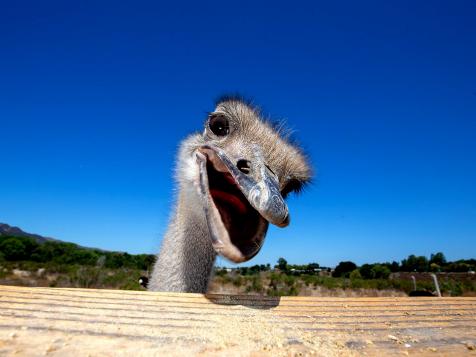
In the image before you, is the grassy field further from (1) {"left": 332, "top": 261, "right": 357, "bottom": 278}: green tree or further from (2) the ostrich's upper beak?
(1) {"left": 332, "top": 261, "right": 357, "bottom": 278}: green tree

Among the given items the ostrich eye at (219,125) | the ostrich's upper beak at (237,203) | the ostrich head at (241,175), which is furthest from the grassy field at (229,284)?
the ostrich's upper beak at (237,203)

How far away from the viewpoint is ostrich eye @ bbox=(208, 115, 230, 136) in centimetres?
298

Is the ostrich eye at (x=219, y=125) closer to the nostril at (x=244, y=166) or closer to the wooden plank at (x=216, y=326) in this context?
the nostril at (x=244, y=166)

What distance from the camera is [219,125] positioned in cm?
304

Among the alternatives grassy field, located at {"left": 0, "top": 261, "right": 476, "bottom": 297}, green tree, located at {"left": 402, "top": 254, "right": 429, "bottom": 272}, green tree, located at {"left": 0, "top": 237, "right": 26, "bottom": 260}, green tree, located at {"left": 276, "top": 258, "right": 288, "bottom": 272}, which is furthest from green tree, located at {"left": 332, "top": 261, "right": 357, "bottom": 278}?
green tree, located at {"left": 0, "top": 237, "right": 26, "bottom": 260}

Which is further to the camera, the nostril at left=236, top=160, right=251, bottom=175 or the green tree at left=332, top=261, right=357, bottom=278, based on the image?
the green tree at left=332, top=261, right=357, bottom=278

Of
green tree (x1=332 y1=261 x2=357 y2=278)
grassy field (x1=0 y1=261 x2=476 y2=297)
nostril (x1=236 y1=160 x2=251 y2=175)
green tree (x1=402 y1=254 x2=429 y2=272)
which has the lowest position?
nostril (x1=236 y1=160 x2=251 y2=175)

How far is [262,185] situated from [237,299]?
0.73 m

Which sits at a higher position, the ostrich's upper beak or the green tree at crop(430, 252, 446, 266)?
the green tree at crop(430, 252, 446, 266)

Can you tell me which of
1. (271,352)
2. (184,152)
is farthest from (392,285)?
(271,352)

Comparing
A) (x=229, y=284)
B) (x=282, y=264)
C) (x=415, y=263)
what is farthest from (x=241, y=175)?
(x=415, y=263)

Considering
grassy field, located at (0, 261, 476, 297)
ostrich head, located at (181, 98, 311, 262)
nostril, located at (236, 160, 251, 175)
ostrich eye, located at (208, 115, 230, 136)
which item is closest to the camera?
ostrich head, located at (181, 98, 311, 262)

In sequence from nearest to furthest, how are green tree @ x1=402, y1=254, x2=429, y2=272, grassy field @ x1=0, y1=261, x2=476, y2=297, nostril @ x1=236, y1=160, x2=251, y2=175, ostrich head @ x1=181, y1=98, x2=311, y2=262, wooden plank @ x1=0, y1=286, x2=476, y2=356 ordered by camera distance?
wooden plank @ x1=0, y1=286, x2=476, y2=356, ostrich head @ x1=181, y1=98, x2=311, y2=262, nostril @ x1=236, y1=160, x2=251, y2=175, grassy field @ x1=0, y1=261, x2=476, y2=297, green tree @ x1=402, y1=254, x2=429, y2=272

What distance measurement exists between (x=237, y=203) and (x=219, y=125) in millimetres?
895
